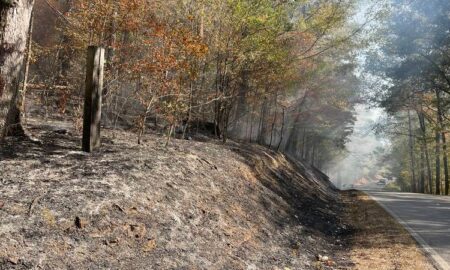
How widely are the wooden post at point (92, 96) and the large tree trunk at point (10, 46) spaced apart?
1159mm

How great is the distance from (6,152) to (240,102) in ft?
50.2

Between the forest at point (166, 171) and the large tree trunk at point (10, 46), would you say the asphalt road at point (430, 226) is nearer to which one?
the forest at point (166, 171)

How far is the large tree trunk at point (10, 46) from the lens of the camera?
19.9 ft

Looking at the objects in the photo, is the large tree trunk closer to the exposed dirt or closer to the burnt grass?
the burnt grass

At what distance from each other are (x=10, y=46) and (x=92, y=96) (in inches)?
60.8

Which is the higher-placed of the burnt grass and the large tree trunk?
the large tree trunk

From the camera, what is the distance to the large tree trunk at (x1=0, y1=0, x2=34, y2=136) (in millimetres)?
6055

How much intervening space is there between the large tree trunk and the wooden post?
116 centimetres

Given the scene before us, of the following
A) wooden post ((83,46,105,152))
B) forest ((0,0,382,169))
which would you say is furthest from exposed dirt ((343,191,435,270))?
wooden post ((83,46,105,152))

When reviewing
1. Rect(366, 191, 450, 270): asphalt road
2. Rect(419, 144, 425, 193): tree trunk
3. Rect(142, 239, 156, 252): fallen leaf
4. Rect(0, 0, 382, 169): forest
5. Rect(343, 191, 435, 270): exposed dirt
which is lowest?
Rect(343, 191, 435, 270): exposed dirt

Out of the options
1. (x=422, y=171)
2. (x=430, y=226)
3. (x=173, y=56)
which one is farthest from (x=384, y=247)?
(x=422, y=171)

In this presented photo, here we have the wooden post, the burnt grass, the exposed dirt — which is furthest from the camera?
the wooden post

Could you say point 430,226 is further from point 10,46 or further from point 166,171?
point 10,46

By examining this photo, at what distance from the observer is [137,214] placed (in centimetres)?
544
